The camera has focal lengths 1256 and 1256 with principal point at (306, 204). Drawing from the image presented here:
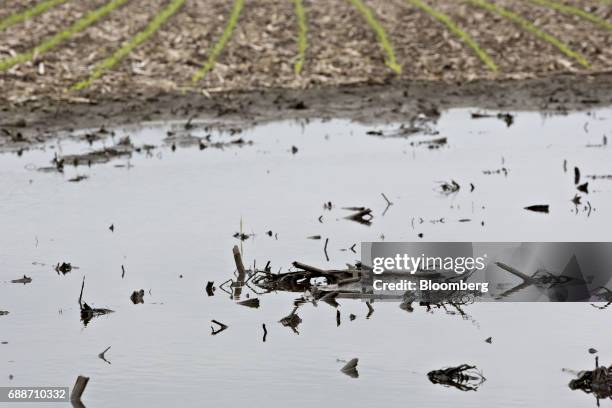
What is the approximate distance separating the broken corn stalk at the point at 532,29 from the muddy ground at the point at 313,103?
88.4 inches

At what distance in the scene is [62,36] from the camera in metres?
38.7

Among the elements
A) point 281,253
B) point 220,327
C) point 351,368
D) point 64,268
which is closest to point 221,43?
point 281,253

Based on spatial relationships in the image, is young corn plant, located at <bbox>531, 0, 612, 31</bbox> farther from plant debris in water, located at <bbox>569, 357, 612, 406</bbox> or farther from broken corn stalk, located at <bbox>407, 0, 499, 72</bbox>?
plant debris in water, located at <bbox>569, 357, 612, 406</bbox>

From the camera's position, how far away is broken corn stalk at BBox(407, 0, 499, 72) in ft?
124

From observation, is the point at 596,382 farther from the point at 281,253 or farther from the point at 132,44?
the point at 132,44

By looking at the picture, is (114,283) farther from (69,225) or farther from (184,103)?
(184,103)

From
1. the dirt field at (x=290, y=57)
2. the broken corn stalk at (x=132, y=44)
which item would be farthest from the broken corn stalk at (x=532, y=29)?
the broken corn stalk at (x=132, y=44)

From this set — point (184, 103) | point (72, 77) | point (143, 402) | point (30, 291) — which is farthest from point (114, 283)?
point (72, 77)

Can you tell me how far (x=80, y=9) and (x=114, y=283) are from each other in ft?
94.9

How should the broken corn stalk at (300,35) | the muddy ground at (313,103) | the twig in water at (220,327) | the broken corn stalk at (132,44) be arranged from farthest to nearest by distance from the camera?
1. the broken corn stalk at (300,35)
2. the broken corn stalk at (132,44)
3. the muddy ground at (313,103)
4. the twig in water at (220,327)

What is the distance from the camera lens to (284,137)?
28.5 m

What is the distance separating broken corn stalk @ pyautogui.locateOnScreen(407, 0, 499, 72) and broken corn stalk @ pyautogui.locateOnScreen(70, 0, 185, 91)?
→ 845 cm

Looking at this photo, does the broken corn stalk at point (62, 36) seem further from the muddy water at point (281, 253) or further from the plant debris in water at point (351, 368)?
the plant debris in water at point (351, 368)

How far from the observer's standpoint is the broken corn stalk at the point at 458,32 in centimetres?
3784
